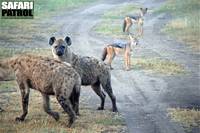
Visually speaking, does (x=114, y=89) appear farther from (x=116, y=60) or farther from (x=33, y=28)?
(x=33, y=28)

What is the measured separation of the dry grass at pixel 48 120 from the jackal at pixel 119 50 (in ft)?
1.04

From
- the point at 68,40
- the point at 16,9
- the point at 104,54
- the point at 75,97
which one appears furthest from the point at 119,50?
the point at 16,9

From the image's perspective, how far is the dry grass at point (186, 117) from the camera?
4160 millimetres

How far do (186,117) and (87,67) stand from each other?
2.20 feet

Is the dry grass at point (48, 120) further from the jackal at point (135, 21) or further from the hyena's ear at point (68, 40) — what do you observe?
the jackal at point (135, 21)

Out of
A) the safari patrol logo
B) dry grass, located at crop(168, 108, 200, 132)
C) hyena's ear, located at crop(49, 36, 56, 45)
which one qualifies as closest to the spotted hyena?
hyena's ear, located at crop(49, 36, 56, 45)

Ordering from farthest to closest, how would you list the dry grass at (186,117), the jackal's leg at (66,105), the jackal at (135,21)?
1. the jackal at (135,21)
2. the dry grass at (186,117)
3. the jackal's leg at (66,105)

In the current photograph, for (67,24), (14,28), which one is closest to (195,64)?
(67,24)

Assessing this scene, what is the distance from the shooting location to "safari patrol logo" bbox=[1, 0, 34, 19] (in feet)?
13.8

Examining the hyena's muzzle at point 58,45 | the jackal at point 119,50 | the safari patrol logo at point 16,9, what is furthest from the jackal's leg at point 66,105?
the safari patrol logo at point 16,9

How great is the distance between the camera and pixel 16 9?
4207 millimetres

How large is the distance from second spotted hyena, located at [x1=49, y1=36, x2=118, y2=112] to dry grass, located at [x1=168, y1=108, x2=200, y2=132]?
0.35 m

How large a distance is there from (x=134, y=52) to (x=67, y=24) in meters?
0.45

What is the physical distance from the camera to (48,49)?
167 inches
